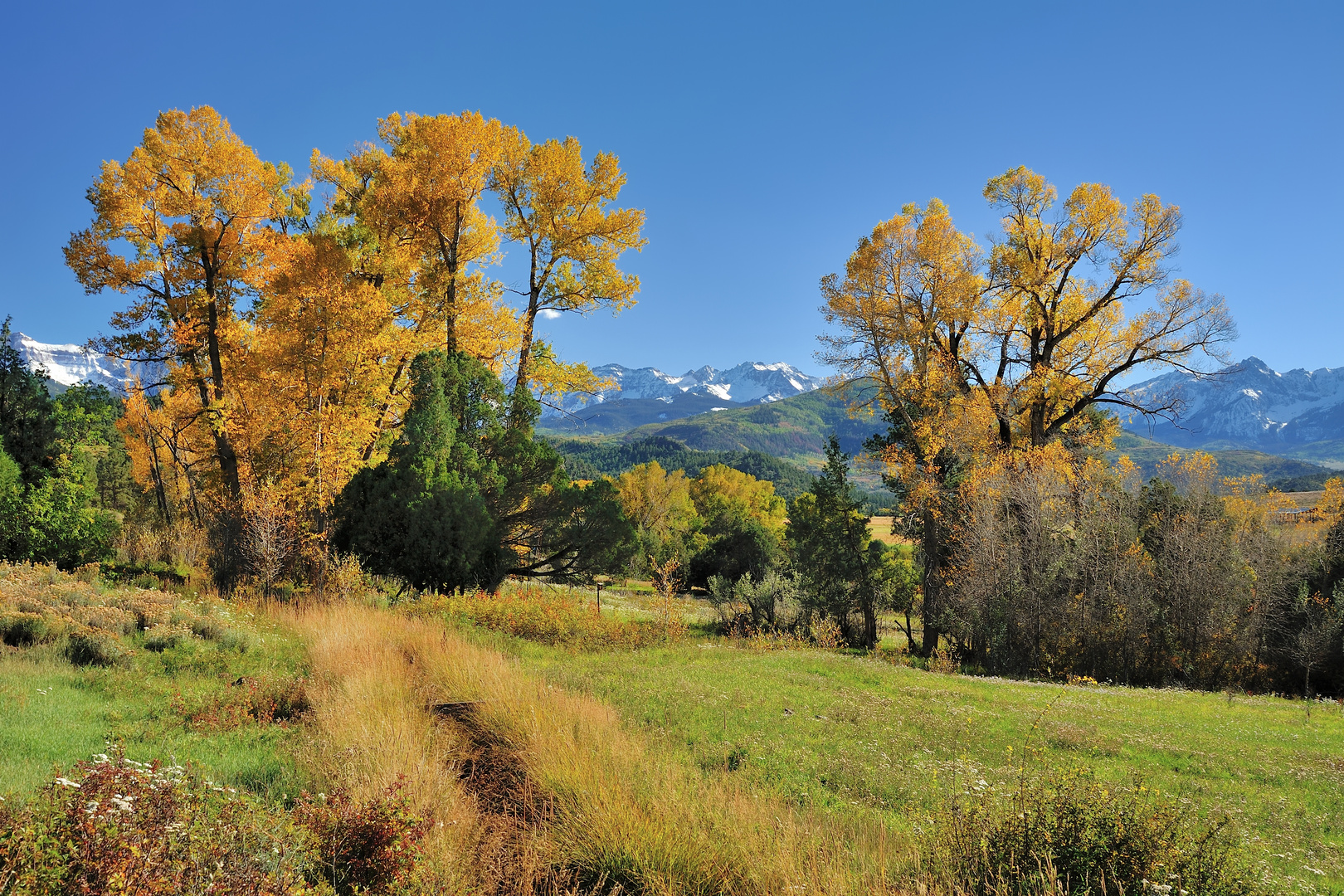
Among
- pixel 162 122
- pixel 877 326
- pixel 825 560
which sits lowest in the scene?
pixel 825 560

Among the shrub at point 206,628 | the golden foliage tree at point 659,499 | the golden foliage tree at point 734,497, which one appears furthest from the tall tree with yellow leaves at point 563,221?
the golden foliage tree at point 734,497

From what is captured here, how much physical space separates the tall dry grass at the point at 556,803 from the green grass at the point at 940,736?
97 centimetres

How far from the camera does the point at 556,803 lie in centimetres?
497

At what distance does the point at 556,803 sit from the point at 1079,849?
351 cm

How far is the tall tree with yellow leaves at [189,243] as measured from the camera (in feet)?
48.7

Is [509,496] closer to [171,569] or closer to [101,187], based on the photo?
[171,569]

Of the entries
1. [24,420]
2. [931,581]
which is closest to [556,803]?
[931,581]

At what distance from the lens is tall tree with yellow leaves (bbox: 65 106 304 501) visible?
14.9 meters

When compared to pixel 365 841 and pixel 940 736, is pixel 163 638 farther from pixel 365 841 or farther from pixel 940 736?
pixel 940 736

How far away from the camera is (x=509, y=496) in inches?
662

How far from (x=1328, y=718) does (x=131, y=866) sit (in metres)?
17.6

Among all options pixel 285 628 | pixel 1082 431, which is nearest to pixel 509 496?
pixel 285 628

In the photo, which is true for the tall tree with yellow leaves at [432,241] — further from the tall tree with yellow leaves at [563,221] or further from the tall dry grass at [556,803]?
the tall dry grass at [556,803]

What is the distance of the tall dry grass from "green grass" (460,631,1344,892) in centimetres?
97
